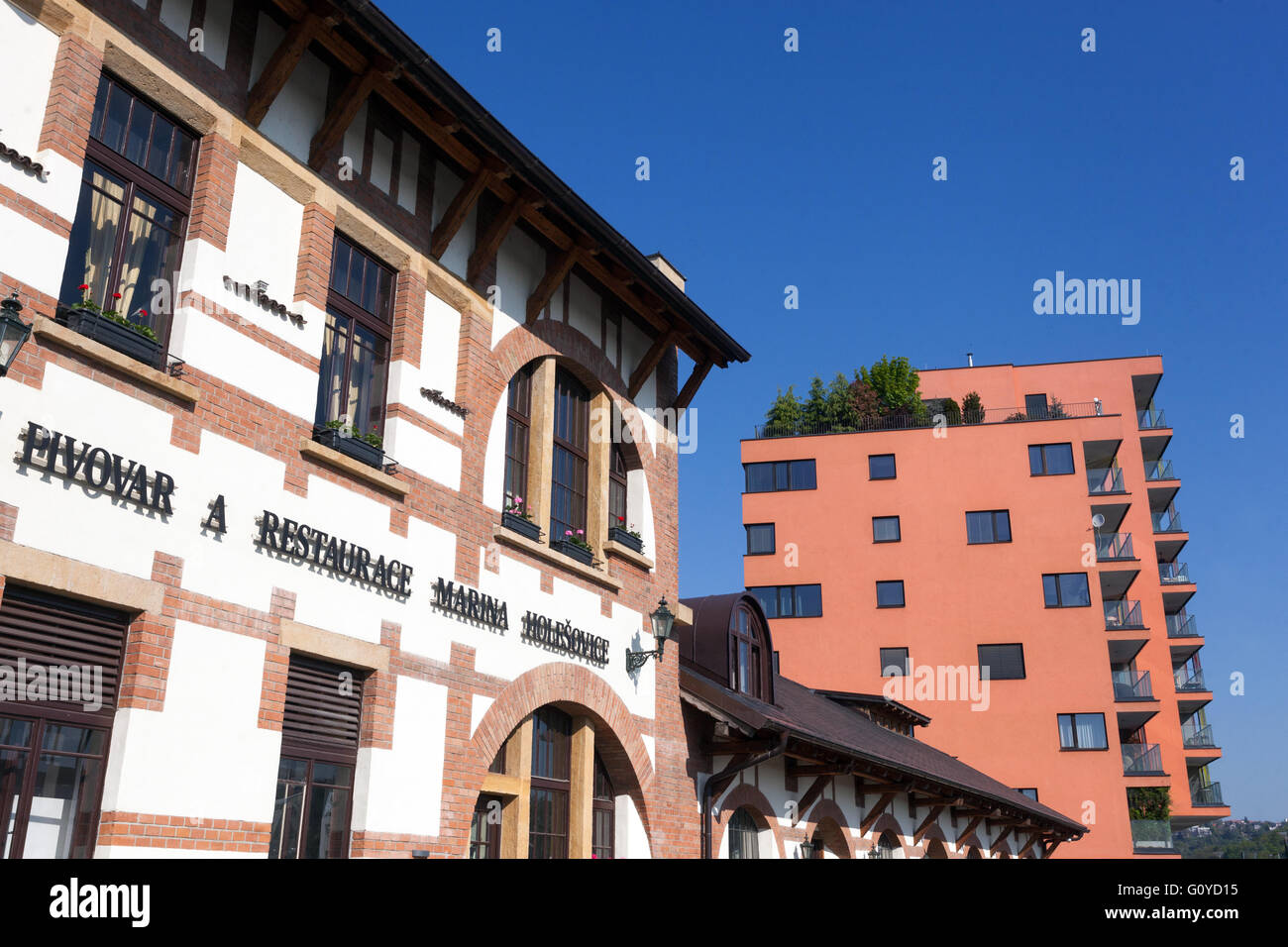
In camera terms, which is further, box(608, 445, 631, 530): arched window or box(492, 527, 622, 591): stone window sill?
box(608, 445, 631, 530): arched window

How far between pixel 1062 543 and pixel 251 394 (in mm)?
37250

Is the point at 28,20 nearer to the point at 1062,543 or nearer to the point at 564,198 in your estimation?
the point at 564,198

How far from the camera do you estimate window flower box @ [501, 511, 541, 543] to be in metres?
11.7

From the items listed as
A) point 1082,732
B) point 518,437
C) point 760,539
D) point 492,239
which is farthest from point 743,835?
point 760,539

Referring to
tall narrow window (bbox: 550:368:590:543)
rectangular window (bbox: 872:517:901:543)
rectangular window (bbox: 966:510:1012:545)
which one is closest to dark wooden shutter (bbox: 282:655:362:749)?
tall narrow window (bbox: 550:368:590:543)

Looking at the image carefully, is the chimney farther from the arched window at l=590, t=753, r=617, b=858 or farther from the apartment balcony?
the apartment balcony

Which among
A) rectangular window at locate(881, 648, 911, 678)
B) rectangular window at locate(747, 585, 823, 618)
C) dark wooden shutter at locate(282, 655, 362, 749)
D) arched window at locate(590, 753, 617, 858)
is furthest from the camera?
rectangular window at locate(747, 585, 823, 618)

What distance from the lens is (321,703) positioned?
30.0 ft

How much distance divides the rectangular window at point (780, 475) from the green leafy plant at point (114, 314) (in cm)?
3723

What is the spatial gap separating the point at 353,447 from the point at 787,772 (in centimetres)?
991

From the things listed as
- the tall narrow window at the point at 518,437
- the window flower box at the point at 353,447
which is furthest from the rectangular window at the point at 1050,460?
the window flower box at the point at 353,447

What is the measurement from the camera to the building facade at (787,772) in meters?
14.5

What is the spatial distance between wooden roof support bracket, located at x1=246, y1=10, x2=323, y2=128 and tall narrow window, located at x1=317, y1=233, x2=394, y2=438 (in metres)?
1.43
